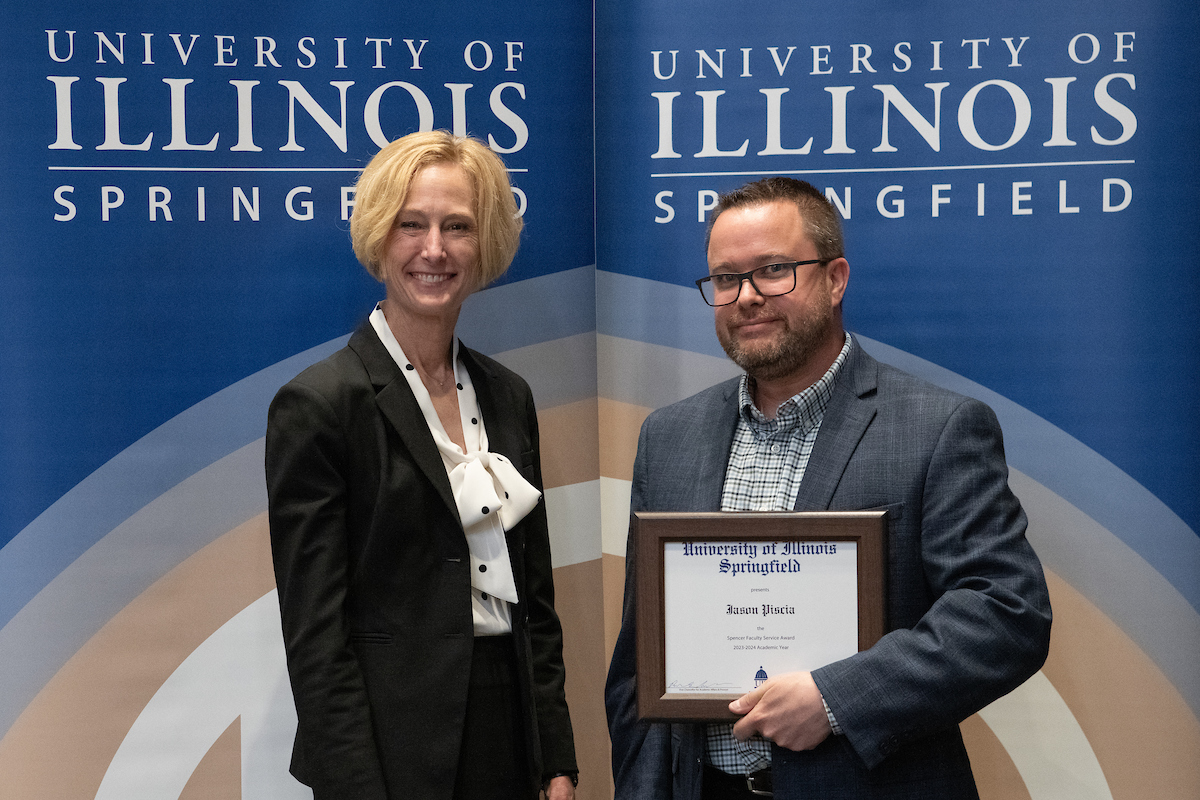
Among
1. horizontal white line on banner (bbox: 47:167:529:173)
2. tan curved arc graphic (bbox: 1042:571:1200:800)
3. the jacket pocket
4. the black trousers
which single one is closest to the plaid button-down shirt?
the black trousers

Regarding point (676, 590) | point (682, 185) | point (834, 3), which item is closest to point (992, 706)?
point (676, 590)

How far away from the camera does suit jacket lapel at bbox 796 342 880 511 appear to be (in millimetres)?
2059

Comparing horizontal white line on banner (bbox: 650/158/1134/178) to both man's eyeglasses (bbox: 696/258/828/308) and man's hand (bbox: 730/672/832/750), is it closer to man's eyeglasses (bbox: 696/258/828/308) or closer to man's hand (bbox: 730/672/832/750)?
man's eyeglasses (bbox: 696/258/828/308)

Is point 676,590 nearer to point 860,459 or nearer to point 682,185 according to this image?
point 860,459

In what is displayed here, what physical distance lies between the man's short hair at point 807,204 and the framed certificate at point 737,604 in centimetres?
64

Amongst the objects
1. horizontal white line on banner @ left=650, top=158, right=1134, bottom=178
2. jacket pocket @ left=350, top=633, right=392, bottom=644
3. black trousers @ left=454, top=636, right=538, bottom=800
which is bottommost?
black trousers @ left=454, top=636, right=538, bottom=800

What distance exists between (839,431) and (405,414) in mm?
951

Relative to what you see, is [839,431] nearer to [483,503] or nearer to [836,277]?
[836,277]

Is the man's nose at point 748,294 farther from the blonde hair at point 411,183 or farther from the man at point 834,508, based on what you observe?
the blonde hair at point 411,183

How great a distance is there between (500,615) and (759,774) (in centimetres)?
71

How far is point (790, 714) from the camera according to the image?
1927 millimetres

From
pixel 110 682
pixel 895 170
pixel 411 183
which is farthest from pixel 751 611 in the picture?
pixel 110 682
